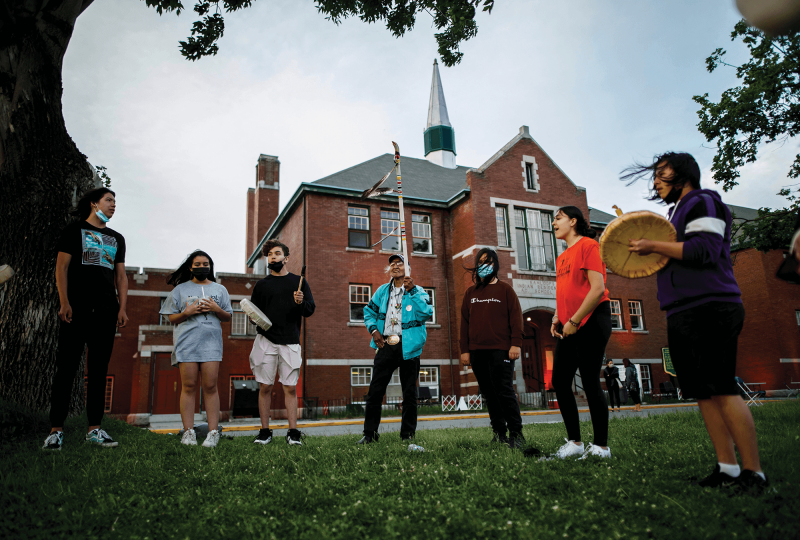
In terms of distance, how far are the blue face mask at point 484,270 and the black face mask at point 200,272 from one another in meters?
3.05

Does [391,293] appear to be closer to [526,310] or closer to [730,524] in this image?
[730,524]

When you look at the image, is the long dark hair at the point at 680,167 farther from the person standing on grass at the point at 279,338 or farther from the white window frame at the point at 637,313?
the white window frame at the point at 637,313

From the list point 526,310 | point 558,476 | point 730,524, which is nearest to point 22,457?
point 558,476

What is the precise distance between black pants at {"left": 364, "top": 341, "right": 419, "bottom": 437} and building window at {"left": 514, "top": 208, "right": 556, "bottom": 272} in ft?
62.2

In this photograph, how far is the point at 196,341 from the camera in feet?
17.5

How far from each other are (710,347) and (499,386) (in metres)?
2.46

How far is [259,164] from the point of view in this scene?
31.6 meters

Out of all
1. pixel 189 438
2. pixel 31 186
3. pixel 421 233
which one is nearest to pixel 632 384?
pixel 421 233

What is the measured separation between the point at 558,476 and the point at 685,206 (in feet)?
6.41

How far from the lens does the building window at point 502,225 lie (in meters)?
23.9

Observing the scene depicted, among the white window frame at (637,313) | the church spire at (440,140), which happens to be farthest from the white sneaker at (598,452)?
the church spire at (440,140)

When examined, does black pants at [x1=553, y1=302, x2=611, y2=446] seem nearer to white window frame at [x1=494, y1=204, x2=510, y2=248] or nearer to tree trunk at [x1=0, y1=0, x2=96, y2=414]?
tree trunk at [x1=0, y1=0, x2=96, y2=414]

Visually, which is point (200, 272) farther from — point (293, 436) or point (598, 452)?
point (598, 452)

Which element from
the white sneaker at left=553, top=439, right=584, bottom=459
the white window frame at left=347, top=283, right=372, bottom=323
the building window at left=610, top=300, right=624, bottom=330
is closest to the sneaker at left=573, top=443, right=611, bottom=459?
the white sneaker at left=553, top=439, right=584, bottom=459
